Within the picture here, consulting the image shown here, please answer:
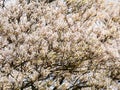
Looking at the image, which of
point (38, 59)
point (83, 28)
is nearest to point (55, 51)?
point (38, 59)

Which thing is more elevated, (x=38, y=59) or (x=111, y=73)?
(x=38, y=59)

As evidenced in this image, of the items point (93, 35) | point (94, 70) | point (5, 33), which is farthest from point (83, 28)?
point (5, 33)

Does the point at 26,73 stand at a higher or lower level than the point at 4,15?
lower

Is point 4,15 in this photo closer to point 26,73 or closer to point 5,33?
point 5,33

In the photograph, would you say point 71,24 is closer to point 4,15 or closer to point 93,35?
point 93,35

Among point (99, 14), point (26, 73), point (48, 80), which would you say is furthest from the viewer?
point (99, 14)

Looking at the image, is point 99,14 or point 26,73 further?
point 99,14

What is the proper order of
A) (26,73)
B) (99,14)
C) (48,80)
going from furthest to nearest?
1. (99,14)
2. (48,80)
3. (26,73)

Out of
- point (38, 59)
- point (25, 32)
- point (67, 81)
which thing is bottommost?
point (67, 81)

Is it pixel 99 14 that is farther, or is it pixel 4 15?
pixel 99 14
